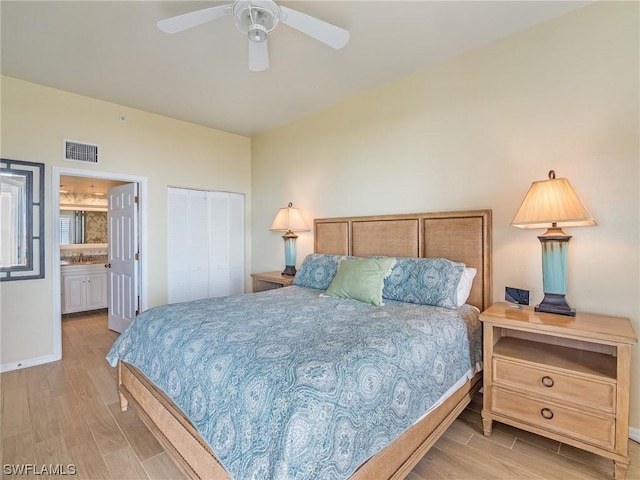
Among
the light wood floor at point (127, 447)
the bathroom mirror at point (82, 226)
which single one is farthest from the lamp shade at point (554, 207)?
the bathroom mirror at point (82, 226)

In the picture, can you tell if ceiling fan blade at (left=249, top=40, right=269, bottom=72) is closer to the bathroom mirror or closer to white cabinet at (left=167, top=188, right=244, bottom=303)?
white cabinet at (left=167, top=188, right=244, bottom=303)

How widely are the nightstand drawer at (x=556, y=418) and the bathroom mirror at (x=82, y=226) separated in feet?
22.6

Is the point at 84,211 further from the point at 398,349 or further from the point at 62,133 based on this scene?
the point at 398,349

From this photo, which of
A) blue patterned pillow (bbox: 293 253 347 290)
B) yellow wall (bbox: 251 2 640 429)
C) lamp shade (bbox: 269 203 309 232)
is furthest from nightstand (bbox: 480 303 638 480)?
lamp shade (bbox: 269 203 309 232)

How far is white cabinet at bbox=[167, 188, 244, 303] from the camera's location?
4.21 meters

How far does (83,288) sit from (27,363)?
2.30m

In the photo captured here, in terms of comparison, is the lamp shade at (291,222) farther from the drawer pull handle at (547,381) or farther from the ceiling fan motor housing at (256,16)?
the drawer pull handle at (547,381)

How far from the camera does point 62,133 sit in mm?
3346

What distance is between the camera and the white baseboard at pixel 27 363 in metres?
3.04

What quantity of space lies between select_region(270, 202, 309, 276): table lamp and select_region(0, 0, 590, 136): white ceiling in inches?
51.8

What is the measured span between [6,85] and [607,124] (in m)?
5.09

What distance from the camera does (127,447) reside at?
194cm

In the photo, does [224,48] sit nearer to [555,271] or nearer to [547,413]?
[555,271]

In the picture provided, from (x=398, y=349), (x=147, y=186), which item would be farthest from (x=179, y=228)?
(x=398, y=349)
